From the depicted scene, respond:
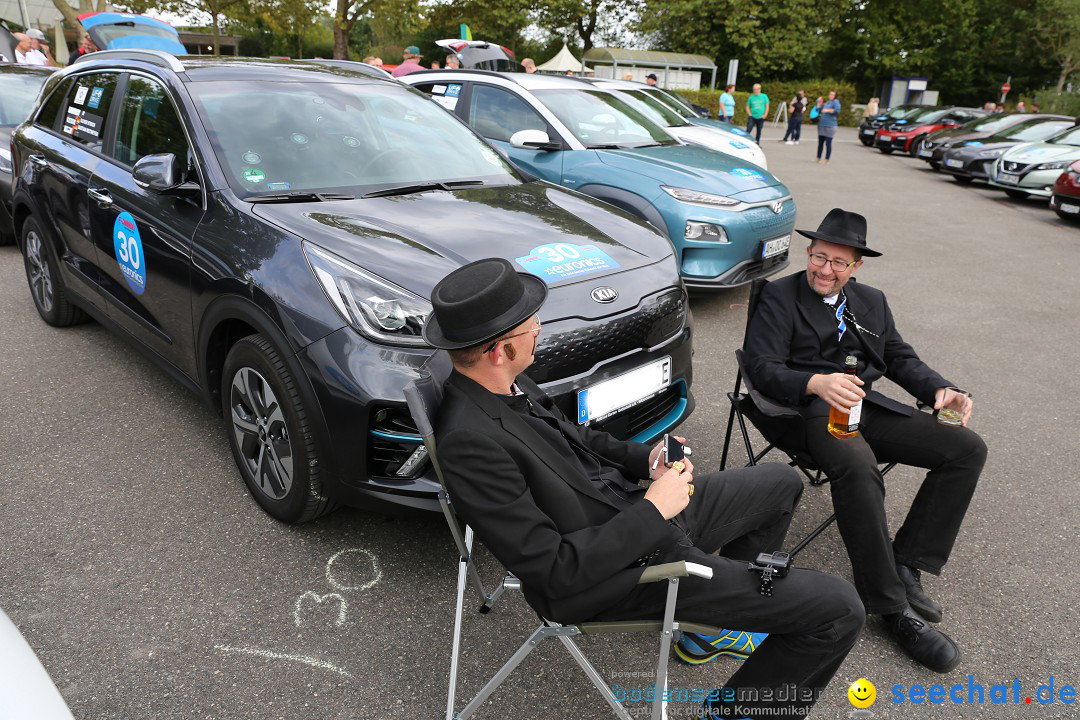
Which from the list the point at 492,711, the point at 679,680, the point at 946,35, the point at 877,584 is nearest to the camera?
the point at 492,711

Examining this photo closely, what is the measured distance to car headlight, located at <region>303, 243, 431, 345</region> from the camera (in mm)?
2658

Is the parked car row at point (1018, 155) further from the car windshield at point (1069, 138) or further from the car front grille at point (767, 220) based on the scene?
the car front grille at point (767, 220)

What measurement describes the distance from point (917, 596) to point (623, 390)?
1.30m

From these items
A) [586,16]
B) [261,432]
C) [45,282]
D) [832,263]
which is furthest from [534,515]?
[586,16]

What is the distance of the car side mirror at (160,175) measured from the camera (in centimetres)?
321

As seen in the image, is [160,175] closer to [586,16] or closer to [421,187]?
[421,187]

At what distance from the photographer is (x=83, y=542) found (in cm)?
301

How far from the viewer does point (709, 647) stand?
2504 millimetres

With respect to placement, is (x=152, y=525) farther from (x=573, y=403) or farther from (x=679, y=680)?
(x=679, y=680)

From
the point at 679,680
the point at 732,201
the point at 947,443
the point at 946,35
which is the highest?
the point at 946,35

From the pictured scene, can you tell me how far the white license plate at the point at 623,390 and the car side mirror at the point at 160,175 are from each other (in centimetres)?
187

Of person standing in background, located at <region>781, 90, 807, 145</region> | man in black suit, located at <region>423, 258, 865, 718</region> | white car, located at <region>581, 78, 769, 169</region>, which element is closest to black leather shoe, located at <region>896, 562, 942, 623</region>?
man in black suit, located at <region>423, 258, 865, 718</region>

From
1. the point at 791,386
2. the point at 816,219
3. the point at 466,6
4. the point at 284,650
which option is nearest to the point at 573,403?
the point at 791,386

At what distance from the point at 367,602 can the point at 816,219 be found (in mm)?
9755
